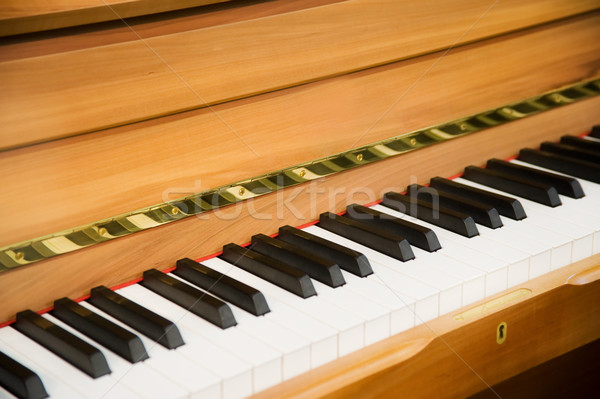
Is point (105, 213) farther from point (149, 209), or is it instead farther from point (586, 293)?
point (586, 293)

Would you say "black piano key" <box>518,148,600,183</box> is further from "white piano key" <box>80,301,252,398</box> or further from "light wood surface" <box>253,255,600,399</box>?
"white piano key" <box>80,301,252,398</box>

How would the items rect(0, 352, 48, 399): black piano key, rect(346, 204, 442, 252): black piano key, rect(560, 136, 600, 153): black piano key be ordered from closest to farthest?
rect(0, 352, 48, 399): black piano key → rect(346, 204, 442, 252): black piano key → rect(560, 136, 600, 153): black piano key

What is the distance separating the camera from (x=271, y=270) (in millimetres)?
1473

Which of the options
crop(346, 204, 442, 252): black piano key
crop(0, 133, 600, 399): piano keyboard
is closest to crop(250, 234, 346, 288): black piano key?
crop(0, 133, 600, 399): piano keyboard

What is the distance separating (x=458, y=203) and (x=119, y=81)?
32.3 inches

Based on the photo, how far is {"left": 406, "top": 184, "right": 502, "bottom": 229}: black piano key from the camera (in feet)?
5.47

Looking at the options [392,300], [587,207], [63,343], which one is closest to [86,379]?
[63,343]

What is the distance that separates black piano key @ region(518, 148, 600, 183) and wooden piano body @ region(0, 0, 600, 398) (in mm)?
119

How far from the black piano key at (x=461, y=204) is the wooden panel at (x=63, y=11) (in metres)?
0.75

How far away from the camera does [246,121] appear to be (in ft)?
5.25

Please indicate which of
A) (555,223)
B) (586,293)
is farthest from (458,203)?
(586,293)

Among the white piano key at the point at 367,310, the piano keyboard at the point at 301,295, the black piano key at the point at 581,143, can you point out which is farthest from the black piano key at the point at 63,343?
the black piano key at the point at 581,143

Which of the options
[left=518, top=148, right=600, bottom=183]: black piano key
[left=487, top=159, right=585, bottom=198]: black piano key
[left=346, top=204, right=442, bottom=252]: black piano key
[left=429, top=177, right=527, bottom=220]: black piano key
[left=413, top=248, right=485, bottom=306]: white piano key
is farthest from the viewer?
[left=518, top=148, right=600, bottom=183]: black piano key

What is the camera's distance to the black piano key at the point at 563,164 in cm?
192
